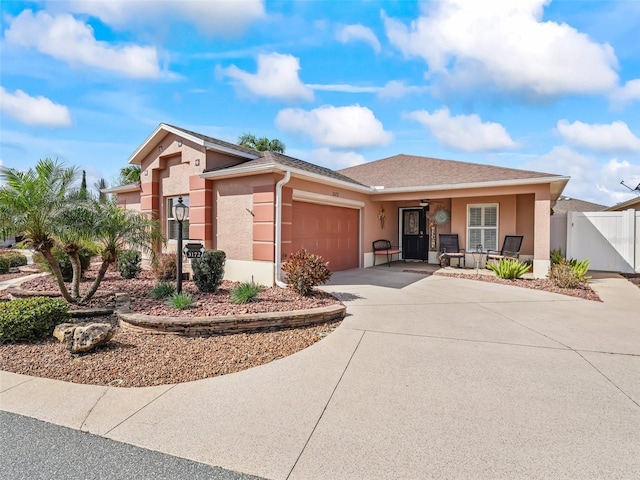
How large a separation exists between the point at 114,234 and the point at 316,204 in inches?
213

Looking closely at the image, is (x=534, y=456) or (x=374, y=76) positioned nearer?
(x=534, y=456)

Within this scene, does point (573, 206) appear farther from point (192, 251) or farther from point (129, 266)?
point (129, 266)

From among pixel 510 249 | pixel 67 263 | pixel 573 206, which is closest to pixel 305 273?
pixel 67 263

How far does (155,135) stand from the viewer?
1080cm

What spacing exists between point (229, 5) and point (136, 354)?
A: 659cm

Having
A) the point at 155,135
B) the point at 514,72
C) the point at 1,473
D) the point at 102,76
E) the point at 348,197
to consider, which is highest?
the point at 514,72

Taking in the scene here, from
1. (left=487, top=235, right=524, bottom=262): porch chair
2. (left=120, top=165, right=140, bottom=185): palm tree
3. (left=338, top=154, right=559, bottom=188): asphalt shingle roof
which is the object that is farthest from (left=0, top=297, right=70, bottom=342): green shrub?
(left=120, top=165, right=140, bottom=185): palm tree

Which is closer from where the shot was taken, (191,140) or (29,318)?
(29,318)

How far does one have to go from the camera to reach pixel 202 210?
9.77 meters

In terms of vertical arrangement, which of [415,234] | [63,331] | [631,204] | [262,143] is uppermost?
[262,143]

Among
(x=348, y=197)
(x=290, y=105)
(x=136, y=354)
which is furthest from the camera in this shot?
(x=290, y=105)

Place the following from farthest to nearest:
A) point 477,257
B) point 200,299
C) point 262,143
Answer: point 262,143 < point 477,257 < point 200,299

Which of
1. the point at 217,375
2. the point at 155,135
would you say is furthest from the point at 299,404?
the point at 155,135

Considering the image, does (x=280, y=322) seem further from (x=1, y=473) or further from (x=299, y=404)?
(x=1, y=473)
